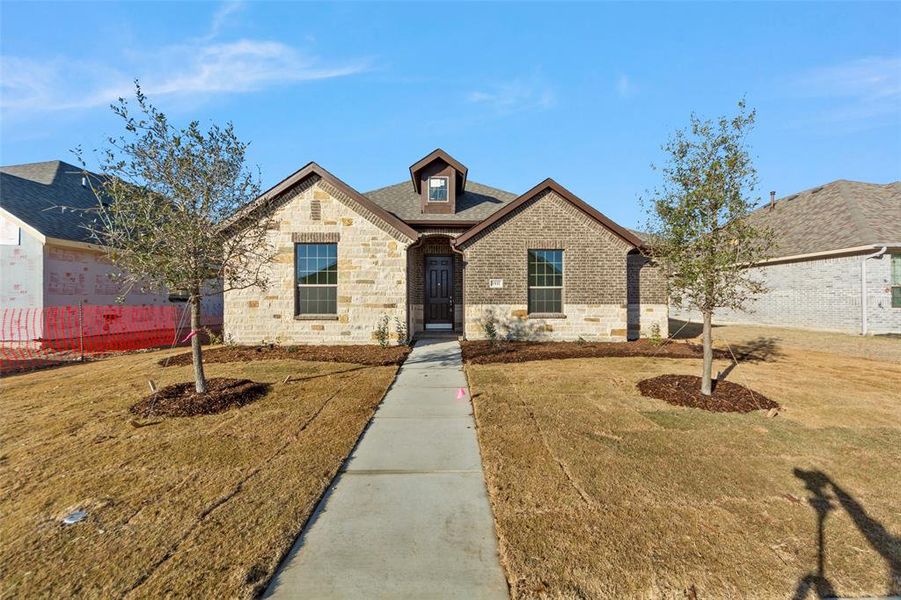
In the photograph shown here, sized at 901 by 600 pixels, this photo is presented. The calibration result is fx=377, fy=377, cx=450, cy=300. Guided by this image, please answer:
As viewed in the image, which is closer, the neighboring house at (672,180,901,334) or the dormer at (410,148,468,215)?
the neighboring house at (672,180,901,334)

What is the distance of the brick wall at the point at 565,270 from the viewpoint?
12664mm

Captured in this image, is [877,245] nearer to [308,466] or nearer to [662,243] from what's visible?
[662,243]

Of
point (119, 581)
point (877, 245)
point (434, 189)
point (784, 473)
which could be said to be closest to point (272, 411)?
point (119, 581)

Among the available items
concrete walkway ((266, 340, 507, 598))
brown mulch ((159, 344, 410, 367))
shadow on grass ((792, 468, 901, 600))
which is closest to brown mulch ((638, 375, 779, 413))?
shadow on grass ((792, 468, 901, 600))

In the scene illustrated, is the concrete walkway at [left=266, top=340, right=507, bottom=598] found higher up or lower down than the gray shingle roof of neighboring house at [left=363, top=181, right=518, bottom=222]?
lower down

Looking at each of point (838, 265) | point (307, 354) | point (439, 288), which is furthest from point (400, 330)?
point (838, 265)

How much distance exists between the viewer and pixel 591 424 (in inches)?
215

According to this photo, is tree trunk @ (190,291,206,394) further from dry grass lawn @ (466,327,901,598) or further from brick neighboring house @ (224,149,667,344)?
brick neighboring house @ (224,149,667,344)

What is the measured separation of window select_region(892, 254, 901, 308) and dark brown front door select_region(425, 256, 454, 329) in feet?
54.4

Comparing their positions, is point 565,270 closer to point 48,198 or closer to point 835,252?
point 835,252

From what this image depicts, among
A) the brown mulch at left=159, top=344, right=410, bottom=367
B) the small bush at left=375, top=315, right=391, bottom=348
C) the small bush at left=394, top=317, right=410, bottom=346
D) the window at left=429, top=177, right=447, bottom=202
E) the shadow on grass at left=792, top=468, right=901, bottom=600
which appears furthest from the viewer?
the window at left=429, top=177, right=447, bottom=202

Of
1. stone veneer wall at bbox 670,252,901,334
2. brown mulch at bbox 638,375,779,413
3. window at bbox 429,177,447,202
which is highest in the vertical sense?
window at bbox 429,177,447,202

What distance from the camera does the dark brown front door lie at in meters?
14.9

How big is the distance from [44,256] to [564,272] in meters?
17.8
